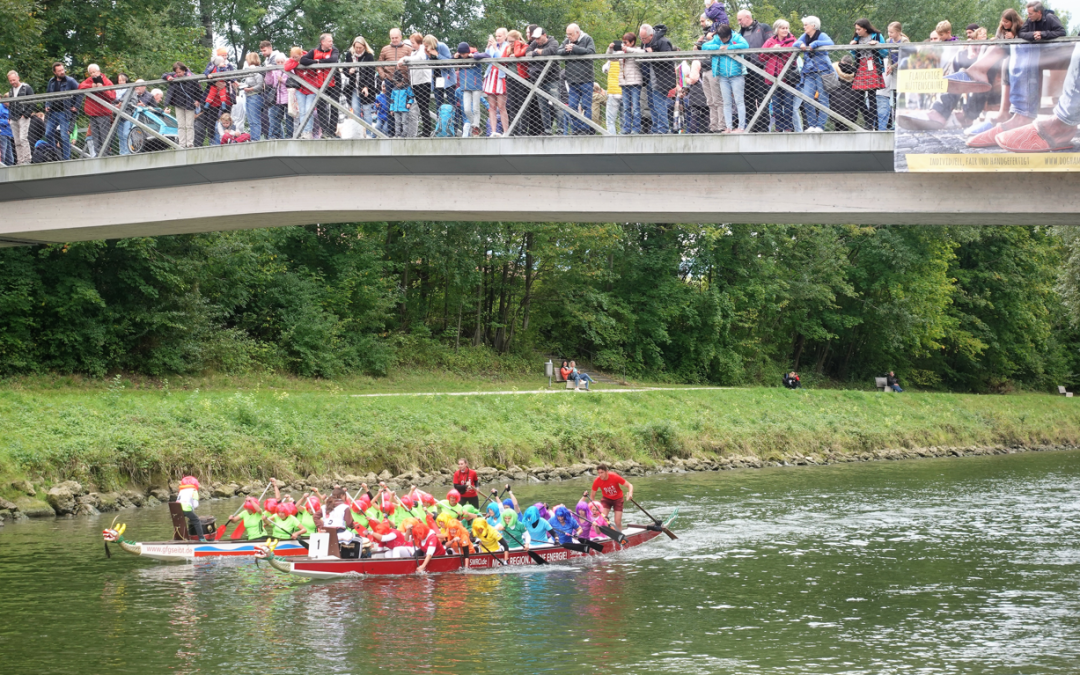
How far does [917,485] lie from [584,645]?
822 inches

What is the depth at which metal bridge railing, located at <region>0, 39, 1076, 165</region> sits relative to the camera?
684 inches

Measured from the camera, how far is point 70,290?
104ft

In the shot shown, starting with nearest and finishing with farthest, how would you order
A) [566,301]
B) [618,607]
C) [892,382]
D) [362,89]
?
1. [618,607]
2. [362,89]
3. [566,301]
4. [892,382]

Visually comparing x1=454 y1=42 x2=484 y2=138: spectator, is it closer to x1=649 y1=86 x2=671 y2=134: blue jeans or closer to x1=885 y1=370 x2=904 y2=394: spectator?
x1=649 y1=86 x2=671 y2=134: blue jeans

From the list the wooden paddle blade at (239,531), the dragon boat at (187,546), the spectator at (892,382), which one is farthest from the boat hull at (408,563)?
the spectator at (892,382)

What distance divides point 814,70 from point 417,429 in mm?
17492

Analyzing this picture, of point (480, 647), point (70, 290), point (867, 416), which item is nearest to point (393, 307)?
point (70, 290)

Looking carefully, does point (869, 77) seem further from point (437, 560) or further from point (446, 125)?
point (437, 560)

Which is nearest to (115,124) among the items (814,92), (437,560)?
(437,560)

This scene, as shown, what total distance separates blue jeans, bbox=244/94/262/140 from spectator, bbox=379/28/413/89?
8.23 ft

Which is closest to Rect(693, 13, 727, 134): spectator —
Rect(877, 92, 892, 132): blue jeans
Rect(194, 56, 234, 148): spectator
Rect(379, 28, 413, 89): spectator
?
Rect(877, 92, 892, 132): blue jeans

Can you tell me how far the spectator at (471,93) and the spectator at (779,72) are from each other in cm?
493

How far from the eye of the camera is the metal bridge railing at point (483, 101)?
57.0 ft

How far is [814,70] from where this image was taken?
17391mm
